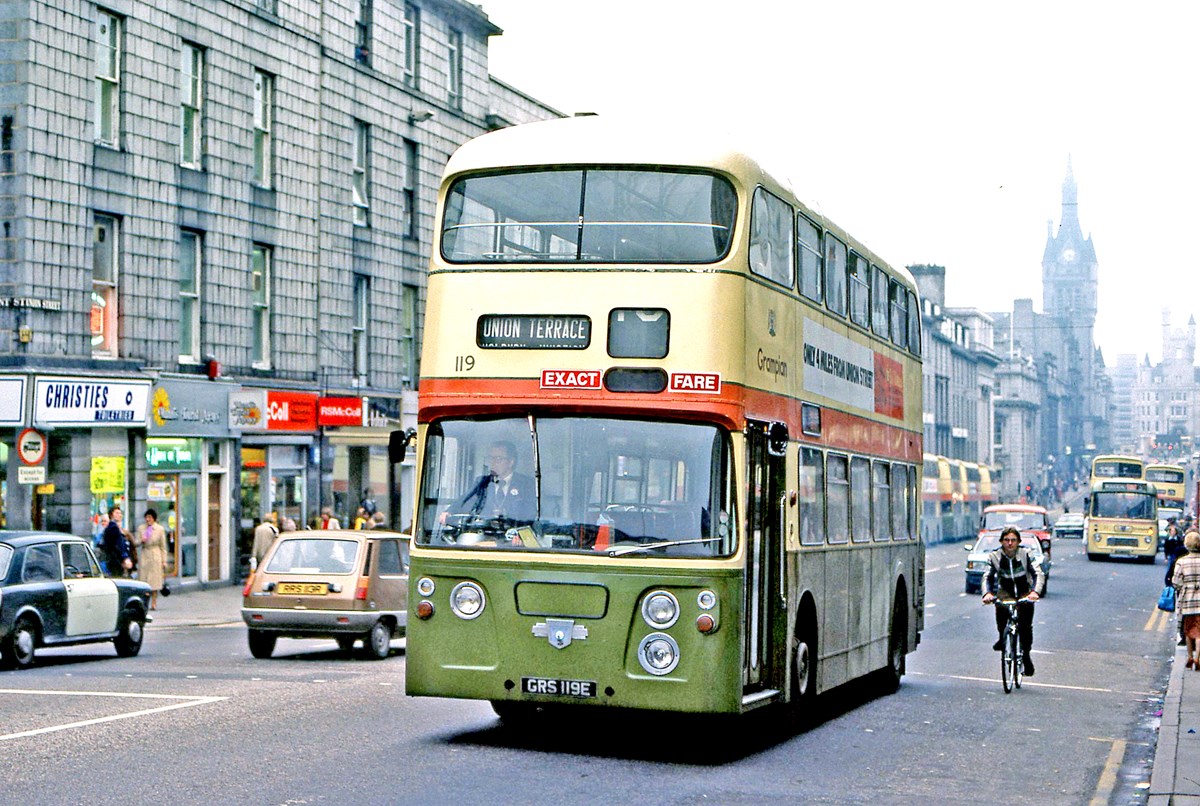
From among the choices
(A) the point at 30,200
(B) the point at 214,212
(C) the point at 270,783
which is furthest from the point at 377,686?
(B) the point at 214,212

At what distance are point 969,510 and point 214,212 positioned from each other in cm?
7163

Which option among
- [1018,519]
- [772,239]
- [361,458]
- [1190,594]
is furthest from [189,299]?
[1018,519]

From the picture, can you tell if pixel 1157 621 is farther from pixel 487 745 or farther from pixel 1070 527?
pixel 1070 527

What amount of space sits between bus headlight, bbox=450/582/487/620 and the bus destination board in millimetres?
1619

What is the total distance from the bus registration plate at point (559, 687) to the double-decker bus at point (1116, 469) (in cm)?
5901

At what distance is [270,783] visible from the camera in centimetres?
1039

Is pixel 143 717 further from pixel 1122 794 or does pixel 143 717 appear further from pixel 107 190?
pixel 107 190

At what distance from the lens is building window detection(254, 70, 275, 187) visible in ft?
126

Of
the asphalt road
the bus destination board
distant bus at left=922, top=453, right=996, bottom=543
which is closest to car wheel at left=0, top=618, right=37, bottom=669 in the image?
the asphalt road

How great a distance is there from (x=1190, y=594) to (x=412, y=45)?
29.3m

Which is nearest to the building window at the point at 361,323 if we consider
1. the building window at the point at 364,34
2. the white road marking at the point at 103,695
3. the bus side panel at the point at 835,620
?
the building window at the point at 364,34

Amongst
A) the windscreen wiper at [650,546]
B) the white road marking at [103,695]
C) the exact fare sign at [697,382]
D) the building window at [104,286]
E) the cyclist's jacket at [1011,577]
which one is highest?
the building window at [104,286]

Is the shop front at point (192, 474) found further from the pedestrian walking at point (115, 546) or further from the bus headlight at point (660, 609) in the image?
the bus headlight at point (660, 609)

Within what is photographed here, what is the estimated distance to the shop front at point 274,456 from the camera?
123ft
